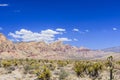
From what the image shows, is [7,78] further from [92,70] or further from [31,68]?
[92,70]

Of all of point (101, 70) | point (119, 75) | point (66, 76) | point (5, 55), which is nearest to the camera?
point (66, 76)

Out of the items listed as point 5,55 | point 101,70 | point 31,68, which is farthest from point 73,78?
point 5,55

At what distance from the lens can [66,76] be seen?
31281 mm

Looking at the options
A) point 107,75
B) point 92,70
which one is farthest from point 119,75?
point 92,70

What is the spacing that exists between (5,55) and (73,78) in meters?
171

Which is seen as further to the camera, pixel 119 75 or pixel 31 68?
pixel 31 68

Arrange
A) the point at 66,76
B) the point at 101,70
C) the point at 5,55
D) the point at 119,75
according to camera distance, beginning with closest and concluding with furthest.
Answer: the point at 66,76, the point at 119,75, the point at 101,70, the point at 5,55

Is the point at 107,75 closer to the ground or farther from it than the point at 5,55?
closer to the ground

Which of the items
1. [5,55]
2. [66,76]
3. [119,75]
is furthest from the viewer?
[5,55]

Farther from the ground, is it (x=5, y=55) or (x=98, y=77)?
(x=5, y=55)

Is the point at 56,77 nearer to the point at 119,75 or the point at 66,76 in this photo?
the point at 66,76

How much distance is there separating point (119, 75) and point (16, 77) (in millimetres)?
13508

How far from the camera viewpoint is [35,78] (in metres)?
31.9

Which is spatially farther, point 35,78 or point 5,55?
point 5,55
